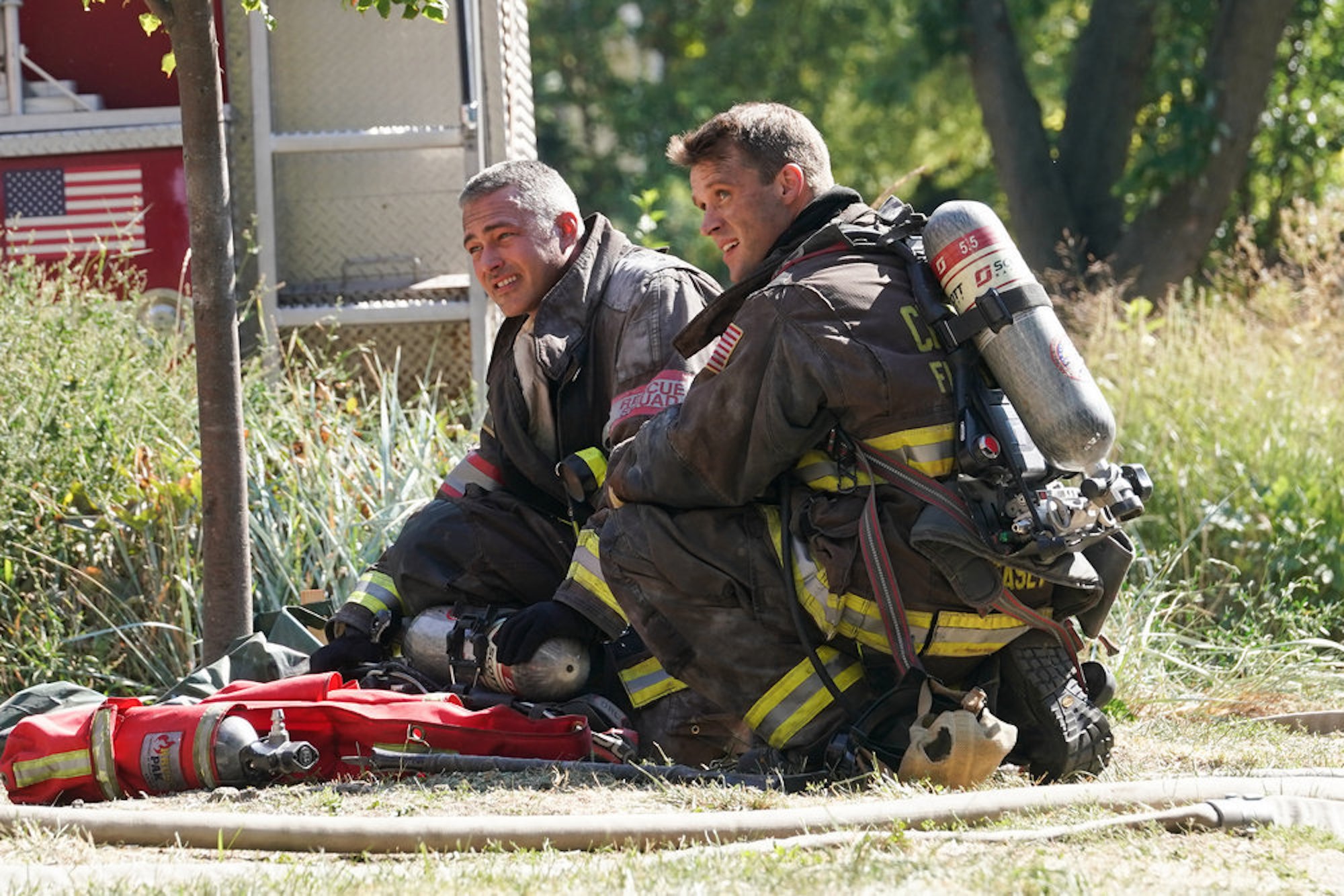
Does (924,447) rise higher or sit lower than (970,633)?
higher

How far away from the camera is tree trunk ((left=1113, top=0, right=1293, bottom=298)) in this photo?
11.5 meters

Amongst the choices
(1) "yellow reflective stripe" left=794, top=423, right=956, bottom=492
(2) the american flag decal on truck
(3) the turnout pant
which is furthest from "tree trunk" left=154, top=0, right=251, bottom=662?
(2) the american flag decal on truck

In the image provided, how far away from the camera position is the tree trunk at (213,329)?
15.6ft

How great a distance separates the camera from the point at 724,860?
9.86 ft

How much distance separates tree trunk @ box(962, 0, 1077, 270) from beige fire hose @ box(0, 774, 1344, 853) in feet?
30.4

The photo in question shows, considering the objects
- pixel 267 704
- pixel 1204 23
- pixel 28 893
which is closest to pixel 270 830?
pixel 28 893

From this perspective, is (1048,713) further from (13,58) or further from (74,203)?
(13,58)

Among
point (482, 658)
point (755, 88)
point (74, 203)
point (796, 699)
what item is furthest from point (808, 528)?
point (755, 88)

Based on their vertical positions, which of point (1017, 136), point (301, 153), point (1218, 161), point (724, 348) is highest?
point (1017, 136)

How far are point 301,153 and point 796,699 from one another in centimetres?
441

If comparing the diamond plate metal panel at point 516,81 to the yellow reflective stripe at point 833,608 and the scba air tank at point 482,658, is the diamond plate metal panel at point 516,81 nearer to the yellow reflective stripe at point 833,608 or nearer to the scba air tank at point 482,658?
the scba air tank at point 482,658

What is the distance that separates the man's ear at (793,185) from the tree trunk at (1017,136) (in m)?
8.18

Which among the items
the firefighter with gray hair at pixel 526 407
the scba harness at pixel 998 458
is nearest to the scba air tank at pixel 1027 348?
the scba harness at pixel 998 458

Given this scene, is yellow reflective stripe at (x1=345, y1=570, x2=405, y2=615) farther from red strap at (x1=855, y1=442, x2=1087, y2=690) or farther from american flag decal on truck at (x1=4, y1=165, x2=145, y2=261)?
american flag decal on truck at (x1=4, y1=165, x2=145, y2=261)
